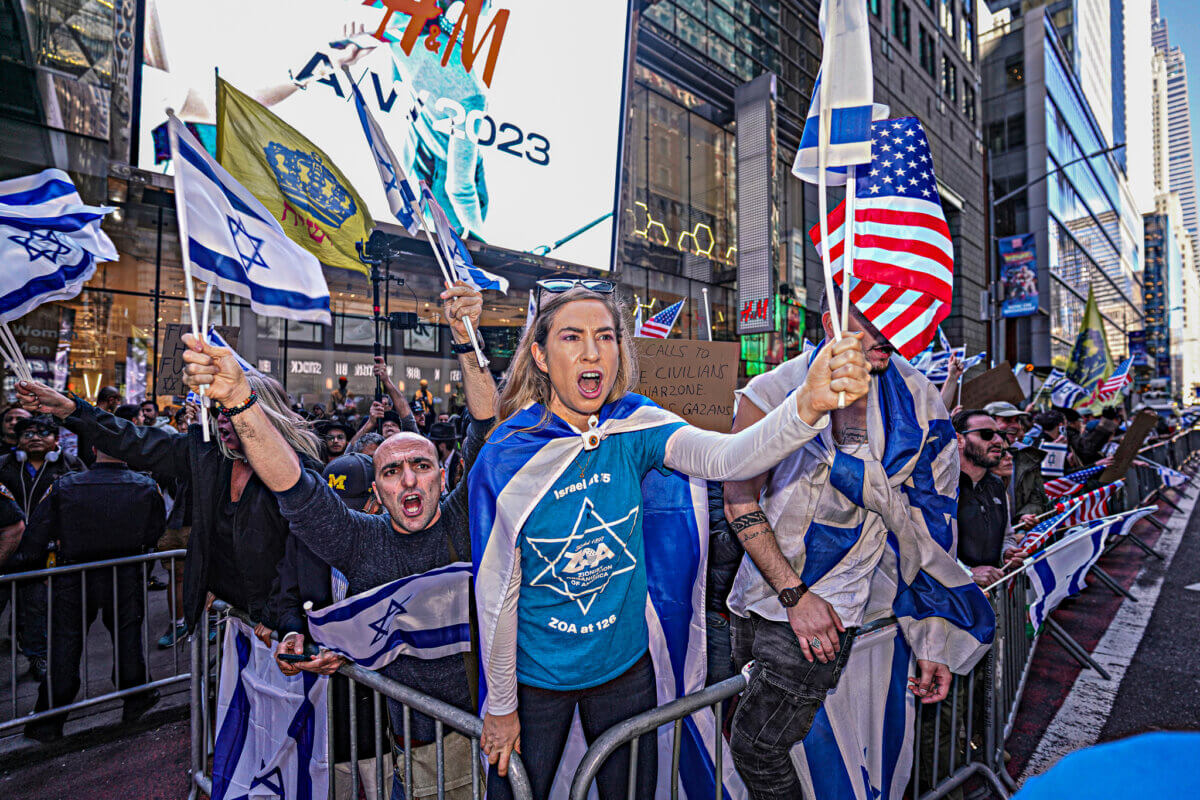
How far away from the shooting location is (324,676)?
9.03ft

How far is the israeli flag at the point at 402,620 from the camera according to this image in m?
2.46

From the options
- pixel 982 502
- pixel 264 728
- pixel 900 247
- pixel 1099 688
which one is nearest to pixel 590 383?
pixel 900 247

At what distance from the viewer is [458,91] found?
42.7ft

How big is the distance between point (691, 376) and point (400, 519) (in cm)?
223

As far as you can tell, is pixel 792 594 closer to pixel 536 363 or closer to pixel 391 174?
pixel 536 363

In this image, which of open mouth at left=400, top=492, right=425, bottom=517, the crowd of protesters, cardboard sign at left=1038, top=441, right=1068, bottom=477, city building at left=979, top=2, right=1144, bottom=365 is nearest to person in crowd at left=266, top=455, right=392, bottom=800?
the crowd of protesters

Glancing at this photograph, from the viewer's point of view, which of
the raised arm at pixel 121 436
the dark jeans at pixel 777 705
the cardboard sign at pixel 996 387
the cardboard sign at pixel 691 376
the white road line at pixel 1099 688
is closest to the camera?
the dark jeans at pixel 777 705

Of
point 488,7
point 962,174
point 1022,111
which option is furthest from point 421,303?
point 1022,111

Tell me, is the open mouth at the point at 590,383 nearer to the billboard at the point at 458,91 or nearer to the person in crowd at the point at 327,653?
the person in crowd at the point at 327,653

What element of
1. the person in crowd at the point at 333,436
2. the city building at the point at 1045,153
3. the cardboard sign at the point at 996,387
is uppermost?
the city building at the point at 1045,153

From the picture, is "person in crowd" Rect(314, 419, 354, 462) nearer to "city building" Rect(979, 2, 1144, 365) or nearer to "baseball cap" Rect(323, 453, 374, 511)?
"baseball cap" Rect(323, 453, 374, 511)

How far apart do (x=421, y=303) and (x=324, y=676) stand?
15590 mm

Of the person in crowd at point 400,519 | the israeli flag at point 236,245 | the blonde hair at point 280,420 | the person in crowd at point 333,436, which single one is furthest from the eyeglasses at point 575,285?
the person in crowd at point 333,436

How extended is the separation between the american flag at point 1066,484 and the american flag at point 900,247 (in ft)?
23.3
